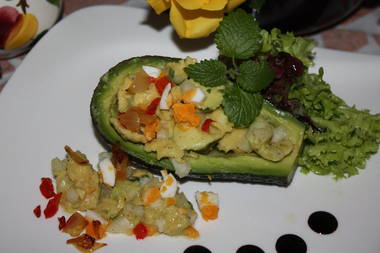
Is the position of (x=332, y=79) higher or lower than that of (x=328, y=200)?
higher

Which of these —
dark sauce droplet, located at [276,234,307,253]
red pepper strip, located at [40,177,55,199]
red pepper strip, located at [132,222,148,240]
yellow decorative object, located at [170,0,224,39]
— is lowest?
red pepper strip, located at [132,222,148,240]

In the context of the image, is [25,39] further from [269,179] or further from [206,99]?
[269,179]

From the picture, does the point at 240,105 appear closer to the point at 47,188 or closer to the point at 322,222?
the point at 322,222

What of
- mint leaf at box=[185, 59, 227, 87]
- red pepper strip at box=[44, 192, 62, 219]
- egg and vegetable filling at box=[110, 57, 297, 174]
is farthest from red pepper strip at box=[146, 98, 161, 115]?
red pepper strip at box=[44, 192, 62, 219]

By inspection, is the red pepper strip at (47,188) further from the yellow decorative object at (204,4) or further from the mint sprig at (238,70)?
the yellow decorative object at (204,4)

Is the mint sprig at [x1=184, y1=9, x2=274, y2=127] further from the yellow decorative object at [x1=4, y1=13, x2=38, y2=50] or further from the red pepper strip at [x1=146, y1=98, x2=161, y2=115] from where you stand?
the yellow decorative object at [x1=4, y1=13, x2=38, y2=50]

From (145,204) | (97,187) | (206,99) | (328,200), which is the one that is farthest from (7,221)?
(328,200)
